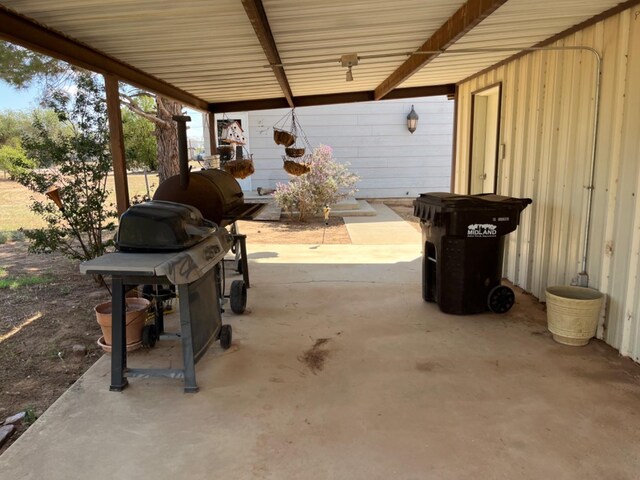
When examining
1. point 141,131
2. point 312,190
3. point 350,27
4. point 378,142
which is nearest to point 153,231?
point 350,27

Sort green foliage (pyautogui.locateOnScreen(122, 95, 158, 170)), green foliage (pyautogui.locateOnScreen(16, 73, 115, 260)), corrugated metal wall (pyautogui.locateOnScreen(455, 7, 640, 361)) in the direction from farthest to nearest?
green foliage (pyautogui.locateOnScreen(122, 95, 158, 170)) → green foliage (pyautogui.locateOnScreen(16, 73, 115, 260)) → corrugated metal wall (pyautogui.locateOnScreen(455, 7, 640, 361))

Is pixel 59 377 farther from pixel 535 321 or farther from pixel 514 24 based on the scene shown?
pixel 514 24

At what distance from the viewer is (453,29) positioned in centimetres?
347

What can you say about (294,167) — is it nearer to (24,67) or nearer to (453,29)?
(453,29)

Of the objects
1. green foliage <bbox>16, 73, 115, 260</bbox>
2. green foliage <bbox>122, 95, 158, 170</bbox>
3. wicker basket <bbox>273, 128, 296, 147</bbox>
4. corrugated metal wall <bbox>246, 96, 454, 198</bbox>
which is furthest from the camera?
corrugated metal wall <bbox>246, 96, 454, 198</bbox>

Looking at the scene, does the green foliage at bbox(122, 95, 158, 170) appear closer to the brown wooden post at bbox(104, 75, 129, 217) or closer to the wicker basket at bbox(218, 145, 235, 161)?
the wicker basket at bbox(218, 145, 235, 161)

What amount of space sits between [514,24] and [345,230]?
5.62m

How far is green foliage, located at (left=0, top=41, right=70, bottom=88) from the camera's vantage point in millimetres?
6820

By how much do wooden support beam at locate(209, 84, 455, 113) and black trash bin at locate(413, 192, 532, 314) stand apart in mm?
3177

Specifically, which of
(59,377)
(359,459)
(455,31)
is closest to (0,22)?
(59,377)

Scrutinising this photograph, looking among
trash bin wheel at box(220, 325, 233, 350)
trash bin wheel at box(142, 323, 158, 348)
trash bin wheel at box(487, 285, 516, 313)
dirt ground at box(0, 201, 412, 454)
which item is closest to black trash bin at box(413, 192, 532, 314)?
trash bin wheel at box(487, 285, 516, 313)

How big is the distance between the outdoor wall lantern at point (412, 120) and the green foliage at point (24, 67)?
26.5 ft

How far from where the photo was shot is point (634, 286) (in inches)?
125

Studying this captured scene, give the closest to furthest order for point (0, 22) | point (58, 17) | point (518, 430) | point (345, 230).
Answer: point (518, 430), point (0, 22), point (58, 17), point (345, 230)
